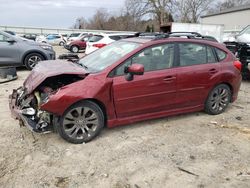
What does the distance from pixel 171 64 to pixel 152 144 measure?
4.90ft

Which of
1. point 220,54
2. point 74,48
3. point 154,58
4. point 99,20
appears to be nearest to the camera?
point 154,58

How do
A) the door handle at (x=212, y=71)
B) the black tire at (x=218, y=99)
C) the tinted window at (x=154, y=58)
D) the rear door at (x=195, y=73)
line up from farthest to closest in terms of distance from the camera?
the black tire at (x=218, y=99) < the door handle at (x=212, y=71) < the rear door at (x=195, y=73) < the tinted window at (x=154, y=58)

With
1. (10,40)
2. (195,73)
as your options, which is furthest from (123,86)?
(10,40)

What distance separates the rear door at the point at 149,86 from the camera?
456cm

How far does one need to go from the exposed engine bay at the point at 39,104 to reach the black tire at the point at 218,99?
8.84ft

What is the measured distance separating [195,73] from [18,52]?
726 centimetres

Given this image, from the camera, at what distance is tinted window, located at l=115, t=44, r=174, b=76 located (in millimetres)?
4711

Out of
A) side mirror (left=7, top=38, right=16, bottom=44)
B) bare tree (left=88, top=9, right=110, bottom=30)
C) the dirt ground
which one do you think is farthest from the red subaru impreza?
bare tree (left=88, top=9, right=110, bottom=30)

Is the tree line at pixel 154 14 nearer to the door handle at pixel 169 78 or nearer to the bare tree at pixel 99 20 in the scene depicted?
the bare tree at pixel 99 20

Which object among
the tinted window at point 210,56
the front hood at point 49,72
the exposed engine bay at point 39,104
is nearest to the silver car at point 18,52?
the front hood at point 49,72

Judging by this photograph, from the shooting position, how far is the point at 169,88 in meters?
4.98

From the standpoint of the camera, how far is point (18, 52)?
1029cm

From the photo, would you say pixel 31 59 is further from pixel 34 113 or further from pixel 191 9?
pixel 191 9

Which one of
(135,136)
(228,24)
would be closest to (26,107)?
(135,136)
